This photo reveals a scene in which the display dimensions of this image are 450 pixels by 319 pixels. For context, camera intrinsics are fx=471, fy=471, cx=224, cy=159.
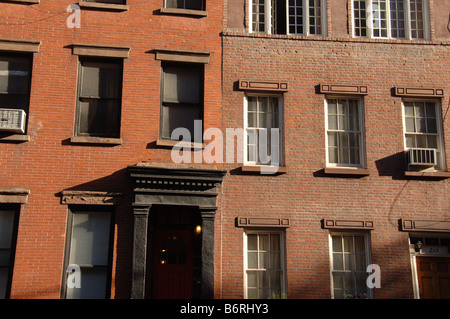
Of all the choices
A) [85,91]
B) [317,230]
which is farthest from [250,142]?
[85,91]

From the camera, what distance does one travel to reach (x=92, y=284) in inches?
411

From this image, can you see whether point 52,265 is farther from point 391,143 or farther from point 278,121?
point 391,143

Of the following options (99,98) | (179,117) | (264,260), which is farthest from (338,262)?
(99,98)

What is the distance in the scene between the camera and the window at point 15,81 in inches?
435

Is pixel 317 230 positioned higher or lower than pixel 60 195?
lower

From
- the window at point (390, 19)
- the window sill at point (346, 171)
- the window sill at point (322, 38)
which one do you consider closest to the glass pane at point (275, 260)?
the window sill at point (346, 171)

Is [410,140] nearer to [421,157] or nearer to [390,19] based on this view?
[421,157]

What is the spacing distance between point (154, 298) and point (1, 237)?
370 centimetres

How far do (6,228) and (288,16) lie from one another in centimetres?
866

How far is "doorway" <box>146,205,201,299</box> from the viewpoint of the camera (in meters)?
11.3

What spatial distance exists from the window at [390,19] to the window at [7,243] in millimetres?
9610

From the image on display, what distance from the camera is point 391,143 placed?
11.7 metres
